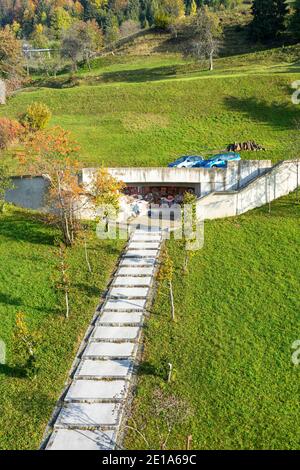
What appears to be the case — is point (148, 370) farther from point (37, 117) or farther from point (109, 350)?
point (37, 117)

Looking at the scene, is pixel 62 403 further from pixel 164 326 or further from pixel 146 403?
pixel 164 326

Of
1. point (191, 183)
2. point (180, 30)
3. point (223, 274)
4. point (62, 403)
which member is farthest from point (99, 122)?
point (180, 30)

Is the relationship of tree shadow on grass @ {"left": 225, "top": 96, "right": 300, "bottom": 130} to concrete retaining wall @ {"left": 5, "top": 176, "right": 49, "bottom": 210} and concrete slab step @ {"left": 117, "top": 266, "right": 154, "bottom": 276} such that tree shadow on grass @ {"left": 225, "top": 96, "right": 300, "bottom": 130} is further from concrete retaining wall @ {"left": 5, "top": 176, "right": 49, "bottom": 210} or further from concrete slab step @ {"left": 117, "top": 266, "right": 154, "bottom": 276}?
concrete slab step @ {"left": 117, "top": 266, "right": 154, "bottom": 276}

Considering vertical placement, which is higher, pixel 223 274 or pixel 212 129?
pixel 212 129

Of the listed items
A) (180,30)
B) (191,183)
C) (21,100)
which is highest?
(180,30)

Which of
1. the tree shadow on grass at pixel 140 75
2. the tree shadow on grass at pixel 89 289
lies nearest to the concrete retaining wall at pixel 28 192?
the tree shadow on grass at pixel 89 289

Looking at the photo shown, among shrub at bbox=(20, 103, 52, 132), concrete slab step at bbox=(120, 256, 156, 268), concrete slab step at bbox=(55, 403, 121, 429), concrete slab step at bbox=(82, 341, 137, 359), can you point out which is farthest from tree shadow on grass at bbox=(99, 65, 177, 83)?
concrete slab step at bbox=(55, 403, 121, 429)

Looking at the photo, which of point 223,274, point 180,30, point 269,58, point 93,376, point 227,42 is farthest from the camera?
point 180,30

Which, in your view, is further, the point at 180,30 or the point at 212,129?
the point at 180,30
